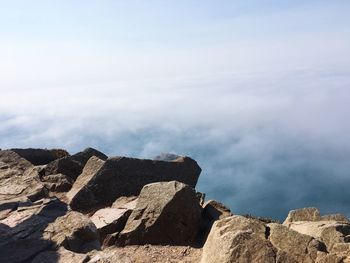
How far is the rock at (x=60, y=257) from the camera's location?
12.1 meters

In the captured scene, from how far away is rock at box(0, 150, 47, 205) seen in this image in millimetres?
17422

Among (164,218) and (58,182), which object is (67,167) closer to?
(58,182)

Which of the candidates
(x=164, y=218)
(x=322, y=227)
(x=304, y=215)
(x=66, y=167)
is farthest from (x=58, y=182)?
(x=322, y=227)

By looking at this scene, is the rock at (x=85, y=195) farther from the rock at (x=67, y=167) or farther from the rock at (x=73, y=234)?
the rock at (x=73, y=234)

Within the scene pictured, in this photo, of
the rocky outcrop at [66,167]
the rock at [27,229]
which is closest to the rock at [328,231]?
the rock at [27,229]

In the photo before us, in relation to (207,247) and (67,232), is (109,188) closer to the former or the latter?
(67,232)

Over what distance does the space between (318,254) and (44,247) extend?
813 centimetres

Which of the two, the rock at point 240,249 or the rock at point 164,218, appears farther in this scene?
the rock at point 164,218

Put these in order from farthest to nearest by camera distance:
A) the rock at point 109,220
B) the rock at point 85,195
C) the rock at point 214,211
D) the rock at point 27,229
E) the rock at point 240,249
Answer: the rock at point 85,195 → the rock at point 214,211 → the rock at point 109,220 → the rock at point 27,229 → the rock at point 240,249

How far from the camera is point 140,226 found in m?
18.3

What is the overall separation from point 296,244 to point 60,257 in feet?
23.5

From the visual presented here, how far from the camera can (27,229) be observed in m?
14.1

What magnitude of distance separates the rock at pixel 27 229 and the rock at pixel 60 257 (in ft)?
0.95

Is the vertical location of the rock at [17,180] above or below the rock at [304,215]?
above
